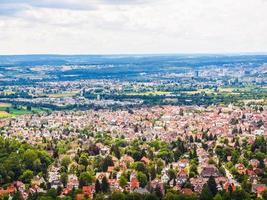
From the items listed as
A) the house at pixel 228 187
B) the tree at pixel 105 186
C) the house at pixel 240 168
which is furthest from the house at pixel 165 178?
the house at pixel 240 168

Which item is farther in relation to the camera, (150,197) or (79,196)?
(79,196)

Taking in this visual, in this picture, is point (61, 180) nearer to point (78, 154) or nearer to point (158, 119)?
point (78, 154)

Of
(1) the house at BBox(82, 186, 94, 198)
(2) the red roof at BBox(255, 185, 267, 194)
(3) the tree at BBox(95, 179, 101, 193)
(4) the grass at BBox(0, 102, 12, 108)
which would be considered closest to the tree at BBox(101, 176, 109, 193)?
(3) the tree at BBox(95, 179, 101, 193)

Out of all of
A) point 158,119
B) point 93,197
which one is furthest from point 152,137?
point 93,197

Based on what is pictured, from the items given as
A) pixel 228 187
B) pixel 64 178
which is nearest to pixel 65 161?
pixel 64 178

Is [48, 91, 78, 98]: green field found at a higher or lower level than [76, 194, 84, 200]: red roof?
lower

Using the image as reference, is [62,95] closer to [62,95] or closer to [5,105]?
[62,95]

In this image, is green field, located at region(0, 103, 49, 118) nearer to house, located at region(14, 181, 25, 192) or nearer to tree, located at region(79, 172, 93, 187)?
house, located at region(14, 181, 25, 192)

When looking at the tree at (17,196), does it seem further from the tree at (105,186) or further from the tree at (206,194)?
the tree at (206,194)
